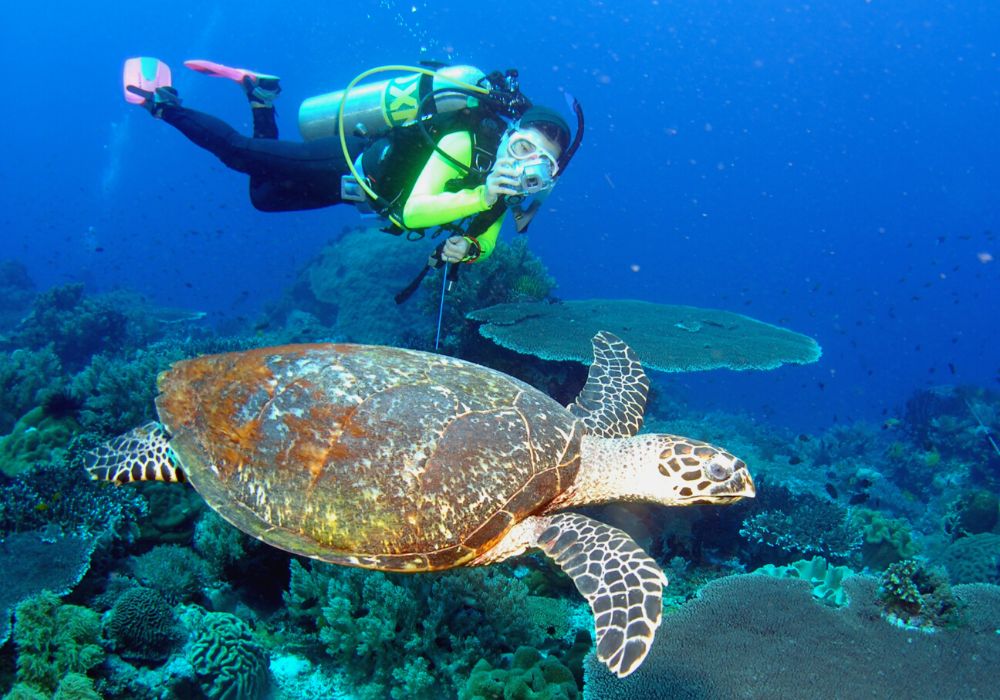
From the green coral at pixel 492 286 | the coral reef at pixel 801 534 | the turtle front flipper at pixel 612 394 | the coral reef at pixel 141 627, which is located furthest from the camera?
the green coral at pixel 492 286

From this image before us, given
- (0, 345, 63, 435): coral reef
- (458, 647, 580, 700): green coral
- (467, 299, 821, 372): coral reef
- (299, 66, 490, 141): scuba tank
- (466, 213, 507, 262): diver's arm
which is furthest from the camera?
(0, 345, 63, 435): coral reef

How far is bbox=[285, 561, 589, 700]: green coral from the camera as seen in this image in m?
3.33

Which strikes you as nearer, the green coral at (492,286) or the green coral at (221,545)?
the green coral at (221,545)

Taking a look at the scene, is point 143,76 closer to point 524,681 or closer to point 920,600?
point 524,681

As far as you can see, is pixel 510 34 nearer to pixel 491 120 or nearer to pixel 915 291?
pixel 915 291

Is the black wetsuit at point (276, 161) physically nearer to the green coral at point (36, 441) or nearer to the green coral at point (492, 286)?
the green coral at point (492, 286)

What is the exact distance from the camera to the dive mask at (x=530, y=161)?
492 centimetres

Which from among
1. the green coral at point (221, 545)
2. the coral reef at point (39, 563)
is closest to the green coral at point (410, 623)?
the green coral at point (221, 545)

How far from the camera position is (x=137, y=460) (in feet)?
12.4

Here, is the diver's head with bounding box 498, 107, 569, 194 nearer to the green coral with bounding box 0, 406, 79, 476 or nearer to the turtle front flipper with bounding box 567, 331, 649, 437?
the turtle front flipper with bounding box 567, 331, 649, 437

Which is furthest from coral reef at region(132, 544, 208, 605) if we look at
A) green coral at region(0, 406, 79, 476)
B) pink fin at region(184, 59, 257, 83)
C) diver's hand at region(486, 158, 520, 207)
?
pink fin at region(184, 59, 257, 83)

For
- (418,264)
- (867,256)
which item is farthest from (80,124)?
(867,256)

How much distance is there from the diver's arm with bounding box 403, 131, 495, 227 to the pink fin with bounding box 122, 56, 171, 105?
5.94 metres

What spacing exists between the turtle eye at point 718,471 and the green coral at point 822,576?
1.57 m
